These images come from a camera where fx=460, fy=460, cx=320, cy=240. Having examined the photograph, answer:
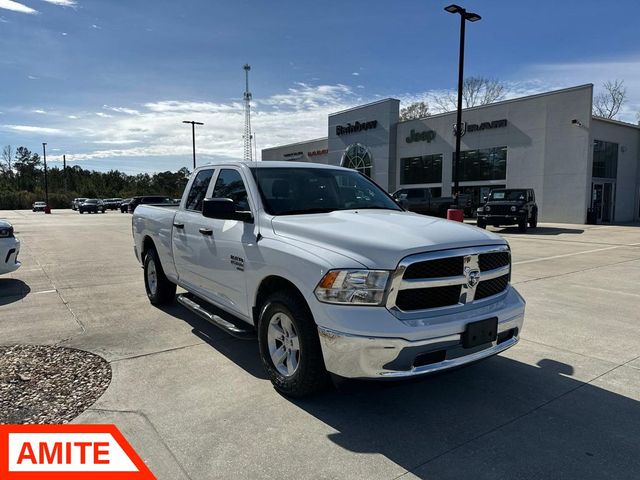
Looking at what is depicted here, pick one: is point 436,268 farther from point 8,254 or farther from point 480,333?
point 8,254

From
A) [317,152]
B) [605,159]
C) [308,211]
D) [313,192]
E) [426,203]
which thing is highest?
[317,152]

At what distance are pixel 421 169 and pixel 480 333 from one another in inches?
1271

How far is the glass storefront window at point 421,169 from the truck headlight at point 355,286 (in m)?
31.3

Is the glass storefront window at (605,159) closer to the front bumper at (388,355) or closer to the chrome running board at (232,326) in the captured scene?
the chrome running board at (232,326)

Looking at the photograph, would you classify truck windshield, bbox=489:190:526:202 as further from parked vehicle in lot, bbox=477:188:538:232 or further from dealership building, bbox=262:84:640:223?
dealership building, bbox=262:84:640:223

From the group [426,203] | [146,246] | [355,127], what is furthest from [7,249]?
[355,127]

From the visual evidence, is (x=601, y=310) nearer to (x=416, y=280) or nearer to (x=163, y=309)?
(x=416, y=280)

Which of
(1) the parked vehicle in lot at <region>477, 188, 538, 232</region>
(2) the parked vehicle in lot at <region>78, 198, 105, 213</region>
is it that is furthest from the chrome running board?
(2) the parked vehicle in lot at <region>78, 198, 105, 213</region>

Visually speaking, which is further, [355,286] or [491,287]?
[491,287]

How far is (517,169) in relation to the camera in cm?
2800

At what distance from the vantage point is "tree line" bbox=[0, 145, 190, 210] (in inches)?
3543

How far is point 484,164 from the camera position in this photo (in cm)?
3006

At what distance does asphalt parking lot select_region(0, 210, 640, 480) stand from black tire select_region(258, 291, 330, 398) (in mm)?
161

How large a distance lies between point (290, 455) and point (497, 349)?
5.56ft
